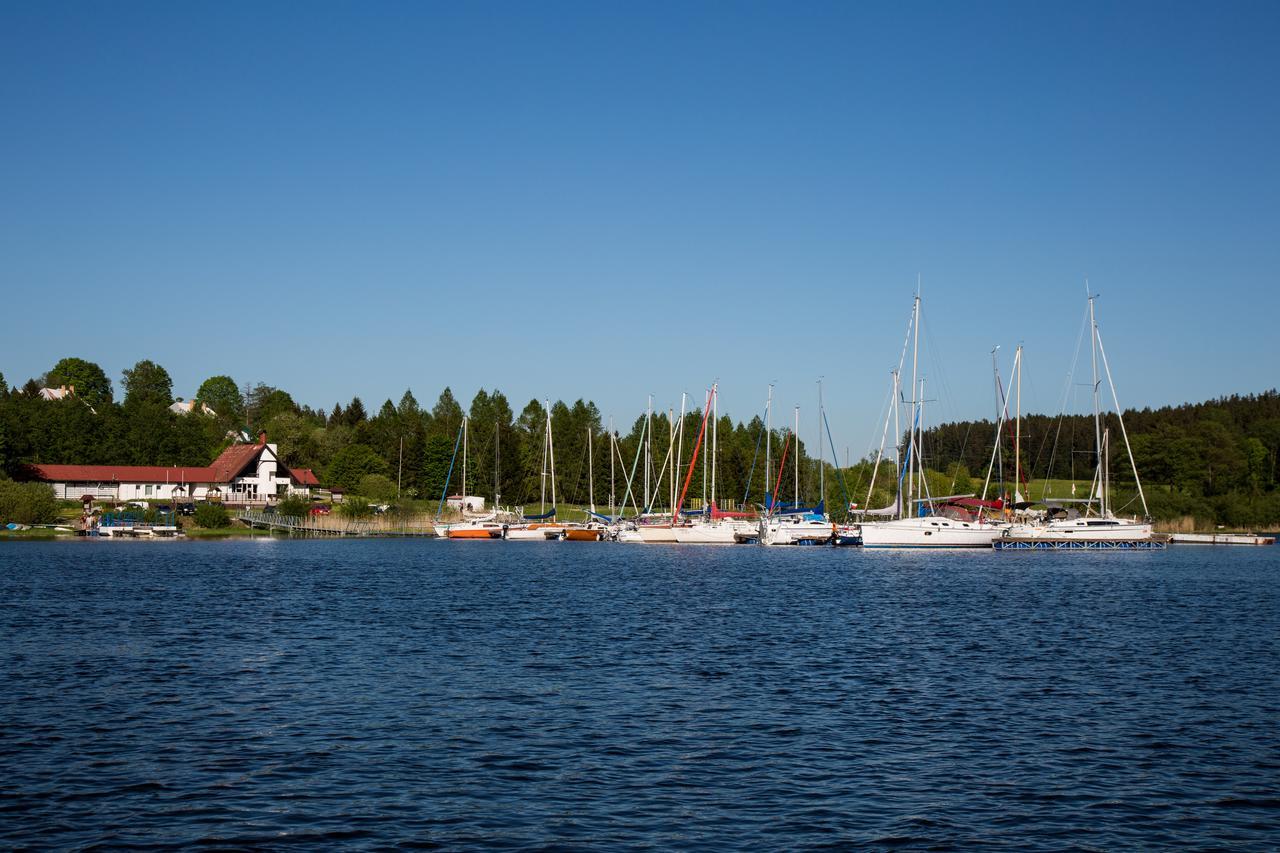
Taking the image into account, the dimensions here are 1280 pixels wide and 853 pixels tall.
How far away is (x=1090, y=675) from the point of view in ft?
104

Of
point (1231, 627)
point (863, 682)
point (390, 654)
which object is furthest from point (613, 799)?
point (1231, 627)

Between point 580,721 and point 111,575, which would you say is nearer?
point 580,721

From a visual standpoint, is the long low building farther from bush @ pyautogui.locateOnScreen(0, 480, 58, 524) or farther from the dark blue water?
the dark blue water

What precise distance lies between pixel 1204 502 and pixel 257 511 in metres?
129

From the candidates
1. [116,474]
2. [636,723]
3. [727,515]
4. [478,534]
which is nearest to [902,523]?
[727,515]

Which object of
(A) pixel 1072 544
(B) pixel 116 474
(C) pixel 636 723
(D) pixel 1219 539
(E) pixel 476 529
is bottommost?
(C) pixel 636 723

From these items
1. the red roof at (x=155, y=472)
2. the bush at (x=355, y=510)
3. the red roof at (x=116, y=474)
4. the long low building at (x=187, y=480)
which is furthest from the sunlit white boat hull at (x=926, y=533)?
the red roof at (x=116, y=474)

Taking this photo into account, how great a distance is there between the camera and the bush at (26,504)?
11656 centimetres

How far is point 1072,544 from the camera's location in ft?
342

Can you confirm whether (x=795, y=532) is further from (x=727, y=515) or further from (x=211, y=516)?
(x=211, y=516)

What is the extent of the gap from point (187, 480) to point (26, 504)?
104 ft

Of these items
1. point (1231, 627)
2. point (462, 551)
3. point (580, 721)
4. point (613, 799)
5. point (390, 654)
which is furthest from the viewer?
point (462, 551)

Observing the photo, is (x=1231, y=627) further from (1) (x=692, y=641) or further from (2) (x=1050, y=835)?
(2) (x=1050, y=835)

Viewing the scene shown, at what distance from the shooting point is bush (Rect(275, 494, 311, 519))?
13762cm
